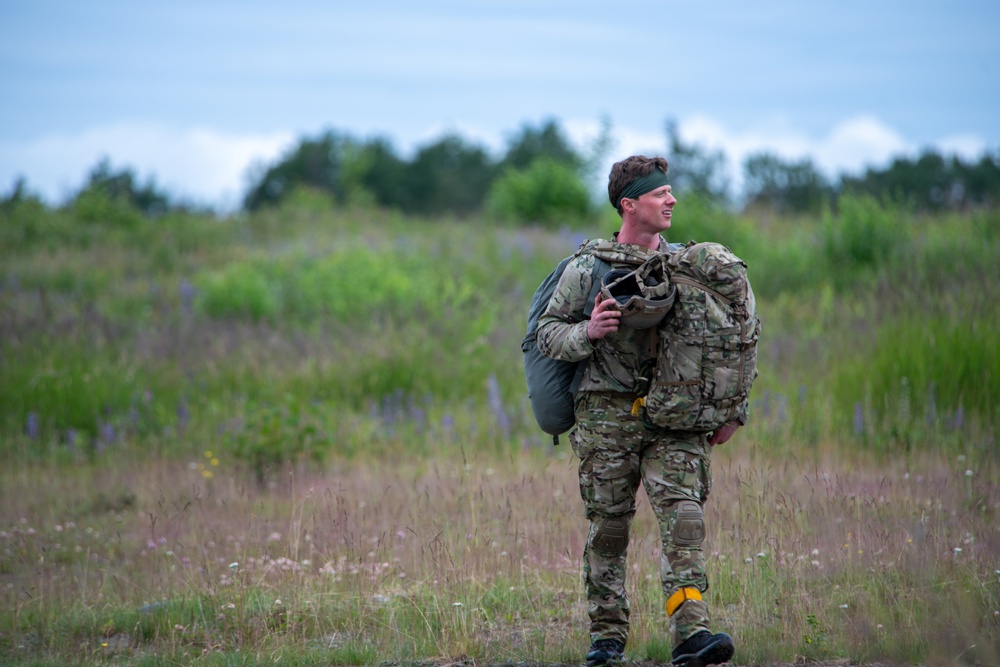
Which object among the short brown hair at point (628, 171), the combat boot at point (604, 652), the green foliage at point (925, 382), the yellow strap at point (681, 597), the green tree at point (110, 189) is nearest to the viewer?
the yellow strap at point (681, 597)

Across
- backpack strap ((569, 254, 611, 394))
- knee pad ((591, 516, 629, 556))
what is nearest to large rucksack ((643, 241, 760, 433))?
backpack strap ((569, 254, 611, 394))

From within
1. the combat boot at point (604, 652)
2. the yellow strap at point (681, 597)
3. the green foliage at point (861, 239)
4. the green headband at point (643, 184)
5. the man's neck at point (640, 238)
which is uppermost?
the green foliage at point (861, 239)

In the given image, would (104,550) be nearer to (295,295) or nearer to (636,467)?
(636,467)

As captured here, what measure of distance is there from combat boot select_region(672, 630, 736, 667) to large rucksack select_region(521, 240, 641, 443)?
42.8 inches

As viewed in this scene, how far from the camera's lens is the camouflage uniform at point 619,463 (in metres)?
4.08

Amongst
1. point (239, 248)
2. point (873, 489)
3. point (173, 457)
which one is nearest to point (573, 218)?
point (239, 248)

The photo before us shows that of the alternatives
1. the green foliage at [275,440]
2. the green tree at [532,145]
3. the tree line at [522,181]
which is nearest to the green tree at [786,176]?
the tree line at [522,181]

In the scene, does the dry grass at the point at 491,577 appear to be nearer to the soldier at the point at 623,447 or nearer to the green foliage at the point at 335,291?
the soldier at the point at 623,447

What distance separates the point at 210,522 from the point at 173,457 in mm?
2369

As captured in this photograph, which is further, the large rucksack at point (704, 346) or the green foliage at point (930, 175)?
the green foliage at point (930, 175)

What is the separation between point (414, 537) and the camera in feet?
20.9

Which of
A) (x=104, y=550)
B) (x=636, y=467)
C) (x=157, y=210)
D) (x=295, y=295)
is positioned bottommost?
(x=104, y=550)

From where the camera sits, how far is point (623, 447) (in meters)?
4.28

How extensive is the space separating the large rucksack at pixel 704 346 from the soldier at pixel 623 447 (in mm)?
160
